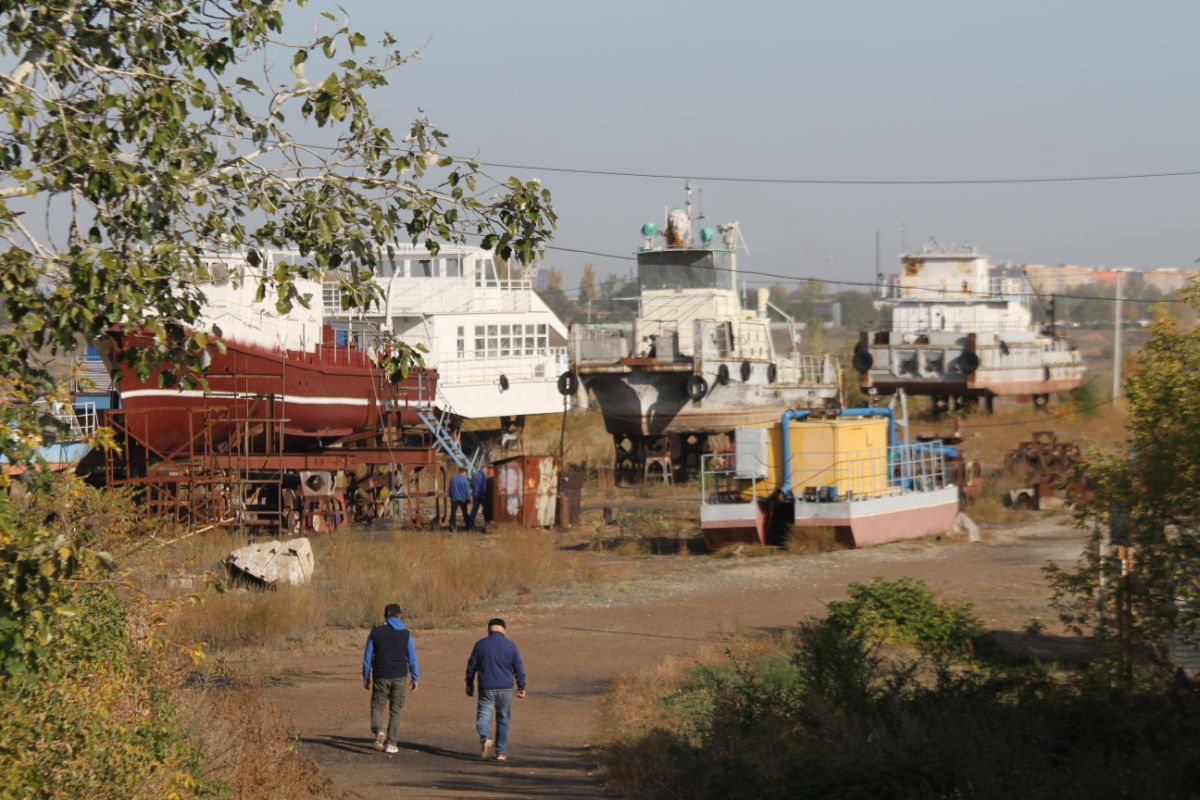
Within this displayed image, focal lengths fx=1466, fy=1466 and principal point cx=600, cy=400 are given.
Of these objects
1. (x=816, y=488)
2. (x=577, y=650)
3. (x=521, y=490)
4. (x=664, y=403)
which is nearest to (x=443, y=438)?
(x=521, y=490)

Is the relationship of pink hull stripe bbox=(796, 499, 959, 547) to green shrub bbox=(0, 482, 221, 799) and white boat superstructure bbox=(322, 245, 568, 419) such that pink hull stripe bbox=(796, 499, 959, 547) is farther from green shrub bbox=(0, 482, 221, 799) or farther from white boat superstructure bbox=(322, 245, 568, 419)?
green shrub bbox=(0, 482, 221, 799)

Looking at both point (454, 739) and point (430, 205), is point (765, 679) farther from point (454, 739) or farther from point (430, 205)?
point (430, 205)

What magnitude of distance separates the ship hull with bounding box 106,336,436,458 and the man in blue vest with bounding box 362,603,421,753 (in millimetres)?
13856

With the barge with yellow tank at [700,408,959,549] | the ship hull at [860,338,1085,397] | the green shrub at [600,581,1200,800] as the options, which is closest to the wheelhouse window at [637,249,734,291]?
the ship hull at [860,338,1085,397]

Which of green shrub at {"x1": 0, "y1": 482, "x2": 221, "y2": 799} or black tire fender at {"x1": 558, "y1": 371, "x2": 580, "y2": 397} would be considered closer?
green shrub at {"x1": 0, "y1": 482, "x2": 221, "y2": 799}

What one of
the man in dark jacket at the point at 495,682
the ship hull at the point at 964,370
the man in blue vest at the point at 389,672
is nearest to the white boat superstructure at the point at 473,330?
the ship hull at the point at 964,370

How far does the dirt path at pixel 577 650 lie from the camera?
1157cm

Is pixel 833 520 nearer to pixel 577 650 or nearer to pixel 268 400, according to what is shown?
pixel 577 650

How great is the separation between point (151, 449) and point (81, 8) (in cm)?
1947

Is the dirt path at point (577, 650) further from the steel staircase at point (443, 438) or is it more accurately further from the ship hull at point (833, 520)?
the steel staircase at point (443, 438)

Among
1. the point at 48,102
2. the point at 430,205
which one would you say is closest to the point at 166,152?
the point at 48,102

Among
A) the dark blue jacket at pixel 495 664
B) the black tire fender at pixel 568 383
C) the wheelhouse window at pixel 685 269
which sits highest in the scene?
the wheelhouse window at pixel 685 269

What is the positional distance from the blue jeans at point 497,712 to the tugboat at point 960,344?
3553 centimetres

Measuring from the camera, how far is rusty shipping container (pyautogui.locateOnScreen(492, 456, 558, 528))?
96.8 ft
